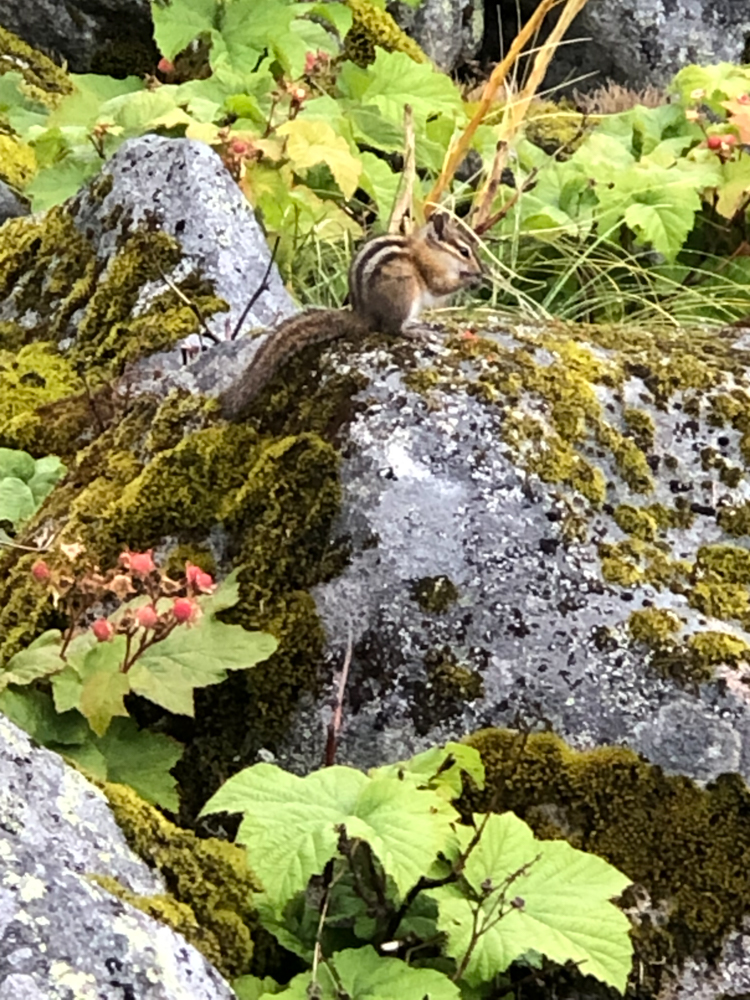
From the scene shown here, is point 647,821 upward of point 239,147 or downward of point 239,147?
downward

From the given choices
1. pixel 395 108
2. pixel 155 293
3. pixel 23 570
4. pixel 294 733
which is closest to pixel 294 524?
pixel 294 733

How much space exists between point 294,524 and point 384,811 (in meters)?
0.82

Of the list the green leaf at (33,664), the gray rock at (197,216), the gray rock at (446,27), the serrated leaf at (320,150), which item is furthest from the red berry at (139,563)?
the gray rock at (446,27)

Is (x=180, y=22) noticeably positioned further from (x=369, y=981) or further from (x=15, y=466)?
(x=369, y=981)

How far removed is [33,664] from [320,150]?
2393mm

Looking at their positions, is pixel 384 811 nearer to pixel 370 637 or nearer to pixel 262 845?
pixel 262 845

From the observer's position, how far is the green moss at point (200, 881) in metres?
1.79

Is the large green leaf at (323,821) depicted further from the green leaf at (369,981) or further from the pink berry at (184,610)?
the pink berry at (184,610)

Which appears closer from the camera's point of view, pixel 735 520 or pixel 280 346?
pixel 735 520

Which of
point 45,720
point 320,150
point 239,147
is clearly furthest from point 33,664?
point 320,150

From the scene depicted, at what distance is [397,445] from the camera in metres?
2.47

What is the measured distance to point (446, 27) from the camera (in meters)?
8.38

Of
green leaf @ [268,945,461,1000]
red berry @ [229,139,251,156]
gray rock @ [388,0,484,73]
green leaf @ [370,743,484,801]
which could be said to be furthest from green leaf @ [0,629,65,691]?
gray rock @ [388,0,484,73]

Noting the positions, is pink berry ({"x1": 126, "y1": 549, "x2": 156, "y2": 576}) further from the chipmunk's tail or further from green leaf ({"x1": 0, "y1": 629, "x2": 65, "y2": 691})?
the chipmunk's tail
